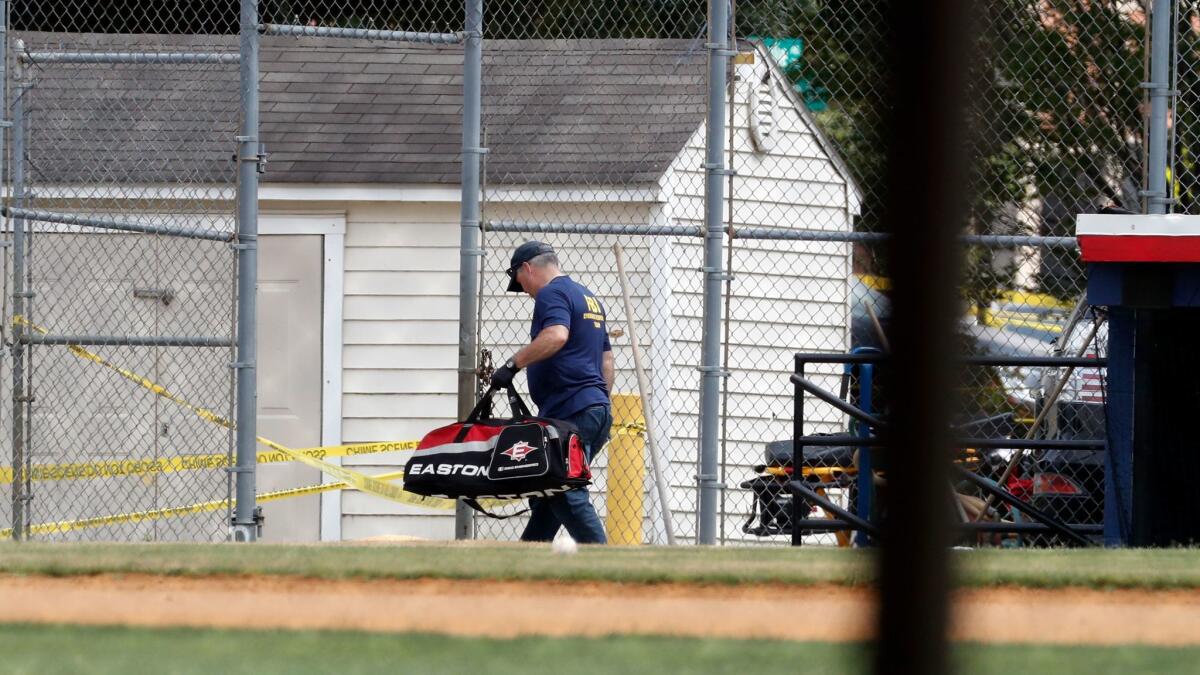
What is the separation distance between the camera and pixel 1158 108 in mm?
7652

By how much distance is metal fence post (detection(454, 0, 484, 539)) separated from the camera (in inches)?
328

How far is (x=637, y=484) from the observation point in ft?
33.3

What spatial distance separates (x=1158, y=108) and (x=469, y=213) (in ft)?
11.0

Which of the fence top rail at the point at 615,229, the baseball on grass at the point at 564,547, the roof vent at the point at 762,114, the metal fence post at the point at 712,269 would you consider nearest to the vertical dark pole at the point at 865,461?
the metal fence post at the point at 712,269

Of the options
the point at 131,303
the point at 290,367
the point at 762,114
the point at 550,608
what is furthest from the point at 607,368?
the point at 131,303

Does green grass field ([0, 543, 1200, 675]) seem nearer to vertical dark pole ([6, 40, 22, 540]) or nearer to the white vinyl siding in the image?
vertical dark pole ([6, 40, 22, 540])

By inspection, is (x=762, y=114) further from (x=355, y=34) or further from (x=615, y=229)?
(x=355, y=34)

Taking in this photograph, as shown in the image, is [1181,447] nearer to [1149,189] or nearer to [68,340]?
[1149,189]

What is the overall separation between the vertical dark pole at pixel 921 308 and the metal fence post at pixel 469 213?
295 inches

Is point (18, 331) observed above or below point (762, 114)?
below

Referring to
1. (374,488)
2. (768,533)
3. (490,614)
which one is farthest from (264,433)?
(490,614)

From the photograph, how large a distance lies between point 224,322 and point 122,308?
2.32ft

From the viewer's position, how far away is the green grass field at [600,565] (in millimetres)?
5094

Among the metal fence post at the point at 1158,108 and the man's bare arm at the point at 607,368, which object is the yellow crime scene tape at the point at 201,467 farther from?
the metal fence post at the point at 1158,108
